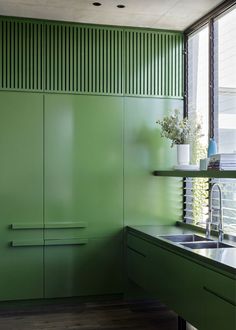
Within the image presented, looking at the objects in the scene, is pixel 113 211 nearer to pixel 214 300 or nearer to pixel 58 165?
pixel 58 165

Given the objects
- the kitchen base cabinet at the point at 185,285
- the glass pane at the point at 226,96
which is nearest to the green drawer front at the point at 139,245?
the kitchen base cabinet at the point at 185,285

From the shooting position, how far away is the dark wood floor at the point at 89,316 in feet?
13.9

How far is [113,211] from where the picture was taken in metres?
4.89

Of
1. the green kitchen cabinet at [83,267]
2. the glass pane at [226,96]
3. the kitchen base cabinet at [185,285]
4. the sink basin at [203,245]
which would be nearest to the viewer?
the kitchen base cabinet at [185,285]

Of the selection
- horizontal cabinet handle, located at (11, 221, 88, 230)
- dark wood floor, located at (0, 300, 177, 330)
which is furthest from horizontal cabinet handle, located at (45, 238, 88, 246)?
dark wood floor, located at (0, 300, 177, 330)

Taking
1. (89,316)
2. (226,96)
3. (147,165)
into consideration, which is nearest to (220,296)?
(89,316)

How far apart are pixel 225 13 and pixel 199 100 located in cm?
90

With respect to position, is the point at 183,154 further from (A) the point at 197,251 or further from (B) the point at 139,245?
(A) the point at 197,251

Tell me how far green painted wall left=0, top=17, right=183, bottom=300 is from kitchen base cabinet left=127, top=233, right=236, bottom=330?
49 centimetres

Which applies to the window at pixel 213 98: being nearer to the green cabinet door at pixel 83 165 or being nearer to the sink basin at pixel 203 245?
the sink basin at pixel 203 245

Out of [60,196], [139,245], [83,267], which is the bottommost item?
[83,267]

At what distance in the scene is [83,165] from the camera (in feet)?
15.8

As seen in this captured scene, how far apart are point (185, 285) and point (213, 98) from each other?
71.6 inches

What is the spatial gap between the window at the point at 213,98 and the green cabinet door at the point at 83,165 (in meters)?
0.77
